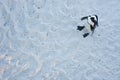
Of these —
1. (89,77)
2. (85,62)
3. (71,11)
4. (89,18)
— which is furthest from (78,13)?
(89,77)

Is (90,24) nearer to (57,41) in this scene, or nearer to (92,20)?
(92,20)

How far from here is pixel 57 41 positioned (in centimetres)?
507

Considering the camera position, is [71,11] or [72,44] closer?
[72,44]

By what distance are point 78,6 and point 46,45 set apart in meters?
1.43

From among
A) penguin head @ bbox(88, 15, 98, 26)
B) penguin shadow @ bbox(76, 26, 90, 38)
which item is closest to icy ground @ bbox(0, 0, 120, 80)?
penguin shadow @ bbox(76, 26, 90, 38)

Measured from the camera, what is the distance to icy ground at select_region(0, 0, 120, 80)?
452cm

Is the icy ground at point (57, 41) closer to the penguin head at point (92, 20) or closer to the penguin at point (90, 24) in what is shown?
the penguin at point (90, 24)

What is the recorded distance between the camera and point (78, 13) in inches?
222

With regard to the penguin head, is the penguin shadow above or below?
below

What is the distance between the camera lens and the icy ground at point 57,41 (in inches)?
178

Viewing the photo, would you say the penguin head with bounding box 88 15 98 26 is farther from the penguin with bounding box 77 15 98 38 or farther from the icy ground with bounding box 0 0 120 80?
the icy ground with bounding box 0 0 120 80

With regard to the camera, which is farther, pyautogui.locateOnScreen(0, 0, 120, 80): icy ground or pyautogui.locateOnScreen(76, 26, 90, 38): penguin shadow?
pyautogui.locateOnScreen(76, 26, 90, 38): penguin shadow

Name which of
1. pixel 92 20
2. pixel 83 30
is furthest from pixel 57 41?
pixel 92 20

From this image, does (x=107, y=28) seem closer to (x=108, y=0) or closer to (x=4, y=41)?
(x=108, y=0)
